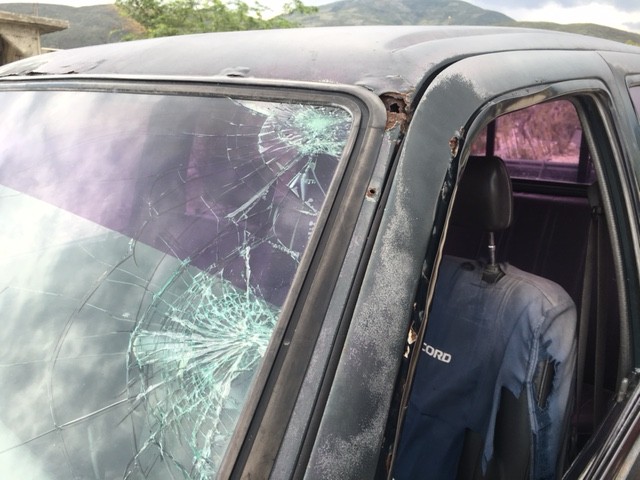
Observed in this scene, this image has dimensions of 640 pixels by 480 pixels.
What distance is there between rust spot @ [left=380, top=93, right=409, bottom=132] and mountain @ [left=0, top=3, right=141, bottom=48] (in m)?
19.6

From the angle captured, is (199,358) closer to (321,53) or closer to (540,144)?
(321,53)

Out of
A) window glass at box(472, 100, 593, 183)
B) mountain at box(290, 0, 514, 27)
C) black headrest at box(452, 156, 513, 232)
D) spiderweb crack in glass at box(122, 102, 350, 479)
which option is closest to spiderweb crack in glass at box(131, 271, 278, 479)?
spiderweb crack in glass at box(122, 102, 350, 479)

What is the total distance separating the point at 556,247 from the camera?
260cm

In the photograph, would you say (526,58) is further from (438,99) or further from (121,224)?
(121,224)

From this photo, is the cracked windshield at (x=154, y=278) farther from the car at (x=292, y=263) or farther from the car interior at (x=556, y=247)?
the car interior at (x=556, y=247)

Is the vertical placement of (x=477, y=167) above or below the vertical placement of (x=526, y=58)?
Result: below

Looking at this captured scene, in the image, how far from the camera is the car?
2.85 ft

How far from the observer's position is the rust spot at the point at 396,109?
0.97 metres

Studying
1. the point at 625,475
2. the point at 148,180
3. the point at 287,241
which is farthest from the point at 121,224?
the point at 625,475

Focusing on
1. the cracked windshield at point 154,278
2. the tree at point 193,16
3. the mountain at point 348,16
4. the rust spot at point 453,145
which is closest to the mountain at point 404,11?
the mountain at point 348,16

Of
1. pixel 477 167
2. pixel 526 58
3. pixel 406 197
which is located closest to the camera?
pixel 406 197

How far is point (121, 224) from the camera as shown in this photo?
1169mm

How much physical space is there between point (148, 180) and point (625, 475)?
118 centimetres

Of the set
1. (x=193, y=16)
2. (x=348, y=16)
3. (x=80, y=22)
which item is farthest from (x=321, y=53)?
(x=80, y=22)
